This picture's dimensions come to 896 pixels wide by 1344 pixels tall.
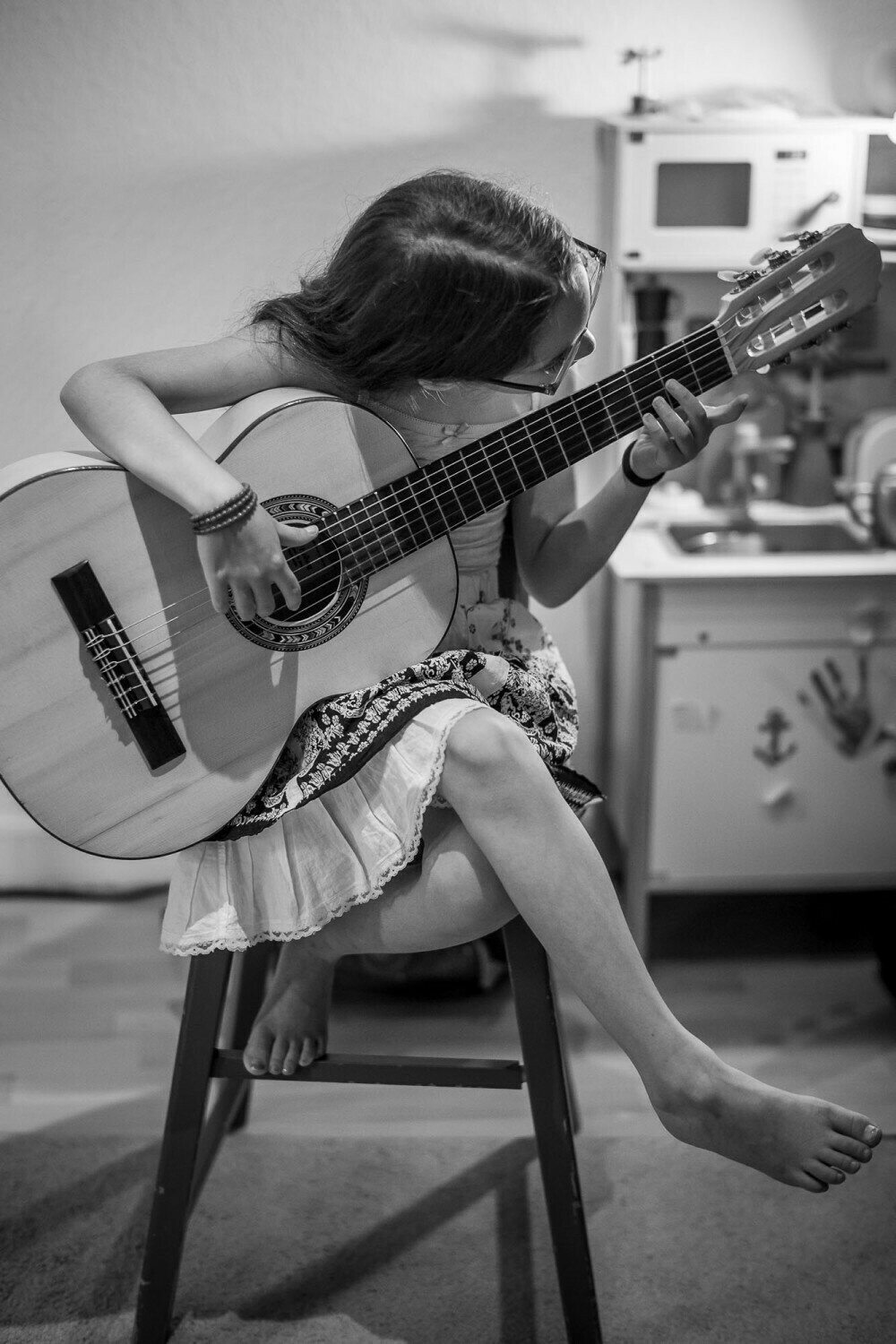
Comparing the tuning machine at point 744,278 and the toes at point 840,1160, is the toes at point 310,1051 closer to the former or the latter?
the toes at point 840,1160

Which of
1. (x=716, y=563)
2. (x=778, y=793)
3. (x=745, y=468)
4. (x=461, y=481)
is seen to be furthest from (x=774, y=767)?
(x=461, y=481)

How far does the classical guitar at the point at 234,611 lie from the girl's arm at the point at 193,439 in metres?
0.04

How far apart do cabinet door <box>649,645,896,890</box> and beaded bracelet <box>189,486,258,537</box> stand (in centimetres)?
99

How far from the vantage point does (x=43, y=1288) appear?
4.91 ft

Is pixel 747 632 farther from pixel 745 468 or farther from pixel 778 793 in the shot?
A: pixel 745 468

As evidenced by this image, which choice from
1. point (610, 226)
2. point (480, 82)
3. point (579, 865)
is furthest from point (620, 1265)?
point (480, 82)

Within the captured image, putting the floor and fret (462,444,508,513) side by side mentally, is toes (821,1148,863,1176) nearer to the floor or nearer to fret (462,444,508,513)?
the floor

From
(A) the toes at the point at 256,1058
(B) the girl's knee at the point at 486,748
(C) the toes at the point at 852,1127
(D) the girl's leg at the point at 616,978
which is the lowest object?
(A) the toes at the point at 256,1058

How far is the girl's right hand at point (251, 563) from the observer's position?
121 cm

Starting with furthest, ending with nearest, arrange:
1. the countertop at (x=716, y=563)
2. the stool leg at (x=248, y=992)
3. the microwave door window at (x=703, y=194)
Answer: the microwave door window at (x=703, y=194)
the countertop at (x=716, y=563)
the stool leg at (x=248, y=992)

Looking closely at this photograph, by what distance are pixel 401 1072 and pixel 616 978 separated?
299 millimetres

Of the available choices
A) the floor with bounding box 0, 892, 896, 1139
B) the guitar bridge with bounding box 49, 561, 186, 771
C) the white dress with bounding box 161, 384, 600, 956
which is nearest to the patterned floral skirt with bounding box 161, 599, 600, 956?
the white dress with bounding box 161, 384, 600, 956

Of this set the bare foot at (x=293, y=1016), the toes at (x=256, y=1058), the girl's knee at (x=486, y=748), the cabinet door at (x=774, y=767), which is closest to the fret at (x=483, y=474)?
the girl's knee at (x=486, y=748)

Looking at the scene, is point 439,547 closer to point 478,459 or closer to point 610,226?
point 478,459
